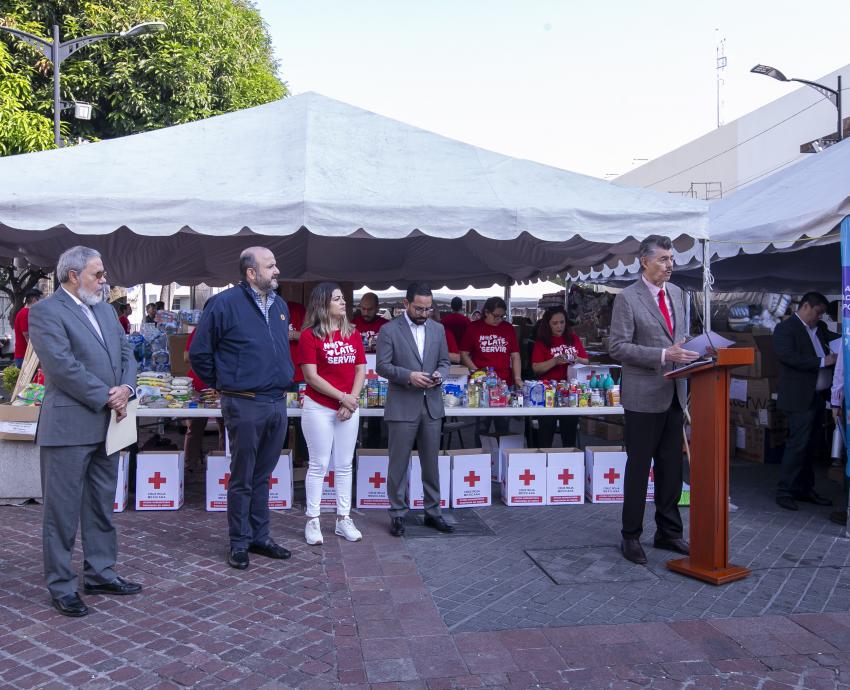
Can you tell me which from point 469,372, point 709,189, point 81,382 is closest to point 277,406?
point 81,382

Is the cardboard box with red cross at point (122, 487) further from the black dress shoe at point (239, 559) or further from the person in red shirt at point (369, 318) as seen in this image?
the person in red shirt at point (369, 318)

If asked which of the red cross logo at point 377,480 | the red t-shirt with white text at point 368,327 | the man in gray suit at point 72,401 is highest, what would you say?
the red t-shirt with white text at point 368,327

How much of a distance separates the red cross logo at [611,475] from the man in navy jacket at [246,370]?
2.95 meters

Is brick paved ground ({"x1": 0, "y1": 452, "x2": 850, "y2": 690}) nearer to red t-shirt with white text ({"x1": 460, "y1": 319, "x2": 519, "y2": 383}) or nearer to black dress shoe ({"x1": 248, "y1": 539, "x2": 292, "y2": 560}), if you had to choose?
black dress shoe ({"x1": 248, "y1": 539, "x2": 292, "y2": 560})

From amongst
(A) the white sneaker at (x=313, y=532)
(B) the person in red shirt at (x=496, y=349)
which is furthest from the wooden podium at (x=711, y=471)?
(B) the person in red shirt at (x=496, y=349)

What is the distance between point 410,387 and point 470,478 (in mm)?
1325

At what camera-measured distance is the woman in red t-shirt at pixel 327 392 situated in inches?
199

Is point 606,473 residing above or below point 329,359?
below

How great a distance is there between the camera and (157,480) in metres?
5.97

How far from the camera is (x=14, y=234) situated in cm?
680

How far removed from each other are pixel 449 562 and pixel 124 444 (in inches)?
83.5

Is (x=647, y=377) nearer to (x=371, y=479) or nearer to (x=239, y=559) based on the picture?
(x=371, y=479)

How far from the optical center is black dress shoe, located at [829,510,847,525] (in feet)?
19.1

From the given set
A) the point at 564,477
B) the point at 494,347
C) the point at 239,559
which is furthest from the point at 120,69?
the point at 239,559
